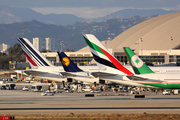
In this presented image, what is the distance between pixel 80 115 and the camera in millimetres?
37031

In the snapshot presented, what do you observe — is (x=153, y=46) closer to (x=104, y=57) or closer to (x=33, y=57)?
(x=33, y=57)

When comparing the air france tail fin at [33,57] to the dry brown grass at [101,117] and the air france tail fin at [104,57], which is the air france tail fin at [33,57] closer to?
the air france tail fin at [104,57]

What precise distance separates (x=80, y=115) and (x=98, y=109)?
599 cm

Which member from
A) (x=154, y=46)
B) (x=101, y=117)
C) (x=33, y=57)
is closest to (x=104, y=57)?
(x=33, y=57)

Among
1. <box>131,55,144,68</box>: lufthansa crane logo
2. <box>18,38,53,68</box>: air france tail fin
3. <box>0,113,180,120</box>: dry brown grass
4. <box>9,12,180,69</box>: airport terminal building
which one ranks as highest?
<box>9,12,180,69</box>: airport terminal building

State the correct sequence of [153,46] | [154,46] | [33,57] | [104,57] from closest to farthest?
[104,57] → [33,57] → [154,46] → [153,46]

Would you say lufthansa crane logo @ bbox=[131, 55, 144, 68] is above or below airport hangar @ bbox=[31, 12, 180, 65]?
below

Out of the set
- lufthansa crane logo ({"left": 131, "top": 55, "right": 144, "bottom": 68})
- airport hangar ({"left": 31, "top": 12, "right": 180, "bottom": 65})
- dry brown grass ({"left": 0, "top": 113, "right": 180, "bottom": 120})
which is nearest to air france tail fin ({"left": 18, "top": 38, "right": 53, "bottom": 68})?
lufthansa crane logo ({"left": 131, "top": 55, "right": 144, "bottom": 68})

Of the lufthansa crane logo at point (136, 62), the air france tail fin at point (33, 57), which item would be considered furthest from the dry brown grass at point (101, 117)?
the air france tail fin at point (33, 57)

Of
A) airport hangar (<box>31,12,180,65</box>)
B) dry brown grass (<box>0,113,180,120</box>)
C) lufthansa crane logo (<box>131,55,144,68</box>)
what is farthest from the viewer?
airport hangar (<box>31,12,180,65</box>)

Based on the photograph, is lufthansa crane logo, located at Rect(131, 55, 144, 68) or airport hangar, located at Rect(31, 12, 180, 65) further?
airport hangar, located at Rect(31, 12, 180, 65)

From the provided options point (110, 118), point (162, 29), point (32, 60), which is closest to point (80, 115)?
point (110, 118)

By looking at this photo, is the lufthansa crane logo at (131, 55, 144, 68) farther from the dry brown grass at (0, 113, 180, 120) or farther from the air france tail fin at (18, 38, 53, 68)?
the air france tail fin at (18, 38, 53, 68)

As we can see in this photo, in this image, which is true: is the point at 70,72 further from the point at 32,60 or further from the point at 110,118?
the point at 110,118
